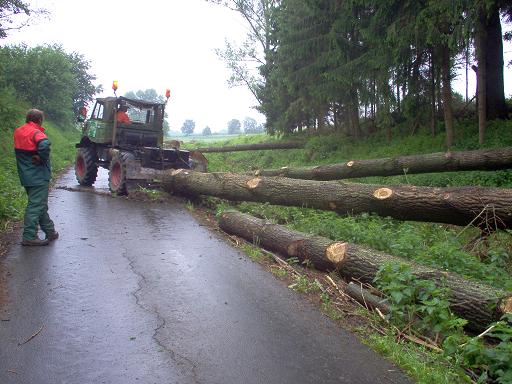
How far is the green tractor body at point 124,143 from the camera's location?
41.2 ft

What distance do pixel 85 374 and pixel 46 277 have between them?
7.79 ft

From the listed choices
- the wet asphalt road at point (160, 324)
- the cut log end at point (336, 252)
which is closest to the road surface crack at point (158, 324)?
the wet asphalt road at point (160, 324)

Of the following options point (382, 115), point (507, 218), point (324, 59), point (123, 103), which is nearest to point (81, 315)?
point (507, 218)

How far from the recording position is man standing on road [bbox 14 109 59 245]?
6465 millimetres

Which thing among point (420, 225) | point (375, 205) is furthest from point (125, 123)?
point (420, 225)

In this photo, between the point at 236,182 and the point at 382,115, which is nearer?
the point at 236,182

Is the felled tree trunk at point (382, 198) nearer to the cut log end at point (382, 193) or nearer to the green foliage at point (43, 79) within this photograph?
the cut log end at point (382, 193)

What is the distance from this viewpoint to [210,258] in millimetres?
Result: 6566

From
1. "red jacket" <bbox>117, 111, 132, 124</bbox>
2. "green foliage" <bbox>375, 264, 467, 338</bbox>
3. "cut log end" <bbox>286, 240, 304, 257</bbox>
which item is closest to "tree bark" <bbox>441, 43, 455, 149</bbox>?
"cut log end" <bbox>286, 240, 304, 257</bbox>

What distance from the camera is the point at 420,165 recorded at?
1071cm

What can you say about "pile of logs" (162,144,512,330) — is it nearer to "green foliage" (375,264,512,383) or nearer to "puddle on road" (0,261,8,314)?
"green foliage" (375,264,512,383)

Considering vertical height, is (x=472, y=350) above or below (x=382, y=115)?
below

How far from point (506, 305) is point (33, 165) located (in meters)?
6.32

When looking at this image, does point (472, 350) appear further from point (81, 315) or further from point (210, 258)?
point (210, 258)
